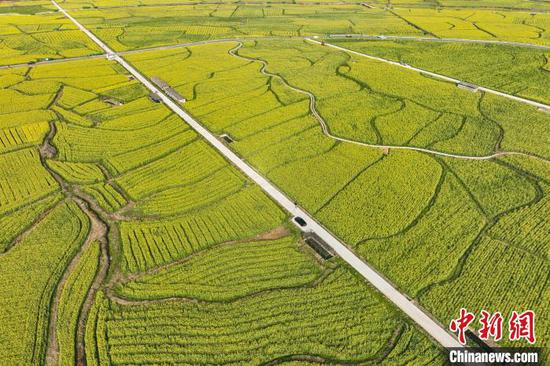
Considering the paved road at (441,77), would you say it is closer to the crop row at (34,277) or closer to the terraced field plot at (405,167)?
the terraced field plot at (405,167)

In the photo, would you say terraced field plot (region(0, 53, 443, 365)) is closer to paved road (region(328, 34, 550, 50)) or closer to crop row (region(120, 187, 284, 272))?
crop row (region(120, 187, 284, 272))

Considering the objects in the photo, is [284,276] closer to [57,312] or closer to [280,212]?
[280,212]

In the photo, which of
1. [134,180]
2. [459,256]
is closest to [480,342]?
[459,256]

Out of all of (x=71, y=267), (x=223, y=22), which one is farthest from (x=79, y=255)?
(x=223, y=22)

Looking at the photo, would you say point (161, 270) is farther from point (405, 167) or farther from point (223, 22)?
point (223, 22)

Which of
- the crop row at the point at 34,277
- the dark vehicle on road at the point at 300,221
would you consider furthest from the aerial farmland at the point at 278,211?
the dark vehicle on road at the point at 300,221

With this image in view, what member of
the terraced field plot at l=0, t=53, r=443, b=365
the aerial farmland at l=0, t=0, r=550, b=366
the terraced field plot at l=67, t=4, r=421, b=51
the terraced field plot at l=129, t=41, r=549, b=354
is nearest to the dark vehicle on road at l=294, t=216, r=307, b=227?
the aerial farmland at l=0, t=0, r=550, b=366
